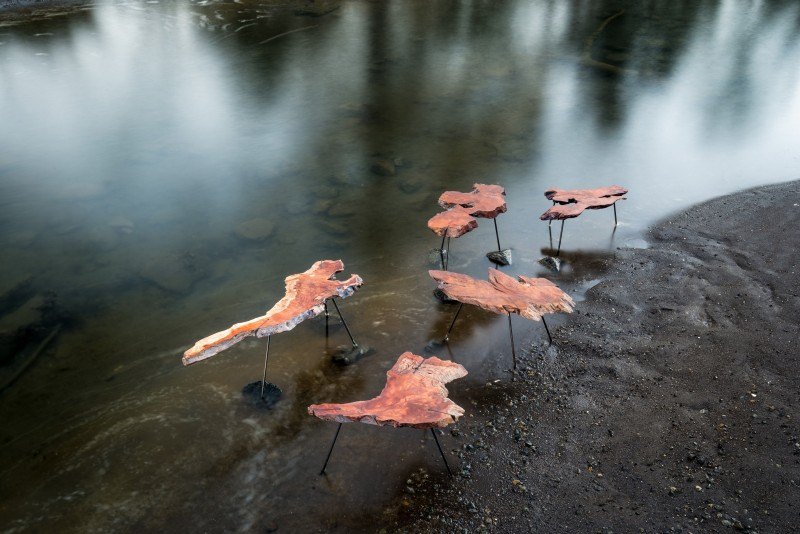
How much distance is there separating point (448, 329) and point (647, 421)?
88.9 inches

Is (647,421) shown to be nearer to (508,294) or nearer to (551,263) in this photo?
(508,294)

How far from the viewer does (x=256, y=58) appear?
17.5 m

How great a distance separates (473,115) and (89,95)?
9728mm

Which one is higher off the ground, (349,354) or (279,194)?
(349,354)

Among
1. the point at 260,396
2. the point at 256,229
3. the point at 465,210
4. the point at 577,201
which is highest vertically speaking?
the point at 465,210

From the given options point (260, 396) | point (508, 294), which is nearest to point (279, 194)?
point (260, 396)

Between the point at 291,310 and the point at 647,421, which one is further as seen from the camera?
the point at 291,310

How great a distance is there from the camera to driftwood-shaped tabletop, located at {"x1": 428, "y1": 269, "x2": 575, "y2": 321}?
18.7ft

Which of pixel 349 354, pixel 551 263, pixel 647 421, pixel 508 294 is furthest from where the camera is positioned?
pixel 551 263

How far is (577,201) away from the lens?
802cm

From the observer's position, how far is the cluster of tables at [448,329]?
14.6 feet

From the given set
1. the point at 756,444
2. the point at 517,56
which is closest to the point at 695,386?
the point at 756,444

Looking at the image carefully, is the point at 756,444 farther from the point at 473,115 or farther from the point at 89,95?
the point at 89,95

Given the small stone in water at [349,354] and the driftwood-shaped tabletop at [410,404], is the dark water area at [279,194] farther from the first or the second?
the driftwood-shaped tabletop at [410,404]
